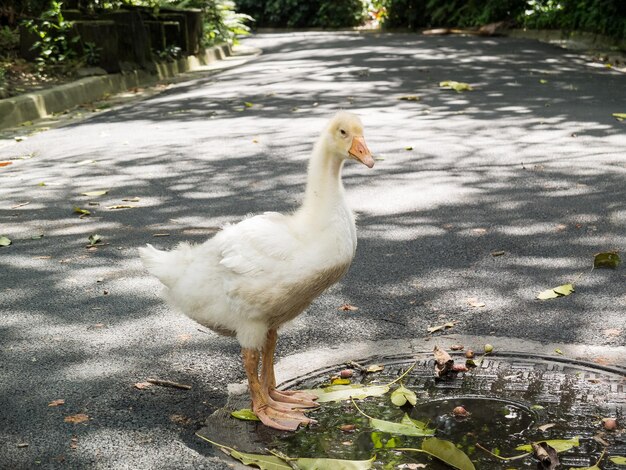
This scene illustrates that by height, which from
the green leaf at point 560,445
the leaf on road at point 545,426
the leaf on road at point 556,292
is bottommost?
the leaf on road at point 556,292

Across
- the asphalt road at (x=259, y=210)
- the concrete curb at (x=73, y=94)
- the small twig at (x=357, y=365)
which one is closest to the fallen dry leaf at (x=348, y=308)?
the asphalt road at (x=259, y=210)

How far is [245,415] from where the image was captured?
11.4ft

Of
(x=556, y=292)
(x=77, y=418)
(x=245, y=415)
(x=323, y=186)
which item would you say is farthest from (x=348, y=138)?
(x=556, y=292)

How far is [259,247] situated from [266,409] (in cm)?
62

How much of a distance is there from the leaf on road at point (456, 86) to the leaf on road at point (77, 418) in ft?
32.2

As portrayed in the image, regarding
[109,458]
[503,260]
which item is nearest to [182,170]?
[503,260]

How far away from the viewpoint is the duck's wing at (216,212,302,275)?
336 centimetres

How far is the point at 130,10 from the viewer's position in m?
15.3

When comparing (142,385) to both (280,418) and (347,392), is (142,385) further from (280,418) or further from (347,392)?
(347,392)

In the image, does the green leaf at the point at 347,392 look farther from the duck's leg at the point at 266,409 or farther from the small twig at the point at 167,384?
the small twig at the point at 167,384

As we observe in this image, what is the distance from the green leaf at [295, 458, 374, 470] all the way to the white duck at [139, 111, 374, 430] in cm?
33

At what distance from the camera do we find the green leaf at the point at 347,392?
3.56m

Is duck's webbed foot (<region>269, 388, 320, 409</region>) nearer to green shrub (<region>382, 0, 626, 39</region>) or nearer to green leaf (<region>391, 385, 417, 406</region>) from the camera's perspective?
green leaf (<region>391, 385, 417, 406</region>)

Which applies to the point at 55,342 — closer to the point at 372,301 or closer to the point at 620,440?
the point at 372,301
